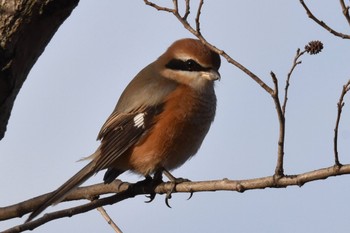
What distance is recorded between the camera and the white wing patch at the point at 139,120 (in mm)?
4641

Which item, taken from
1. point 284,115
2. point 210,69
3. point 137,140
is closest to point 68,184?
point 137,140

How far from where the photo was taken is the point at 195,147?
15.5ft

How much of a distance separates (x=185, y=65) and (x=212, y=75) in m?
0.31

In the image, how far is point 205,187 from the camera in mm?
3230

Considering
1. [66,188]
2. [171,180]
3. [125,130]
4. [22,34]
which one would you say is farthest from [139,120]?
[22,34]

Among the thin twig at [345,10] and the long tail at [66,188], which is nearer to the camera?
the thin twig at [345,10]

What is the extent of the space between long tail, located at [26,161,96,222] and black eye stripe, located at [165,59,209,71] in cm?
119

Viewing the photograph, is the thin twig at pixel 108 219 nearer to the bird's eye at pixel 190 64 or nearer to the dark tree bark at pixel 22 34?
the dark tree bark at pixel 22 34

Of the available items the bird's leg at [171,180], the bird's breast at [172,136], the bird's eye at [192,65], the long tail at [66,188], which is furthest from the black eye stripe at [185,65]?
the long tail at [66,188]

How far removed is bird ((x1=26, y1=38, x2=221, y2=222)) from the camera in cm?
458

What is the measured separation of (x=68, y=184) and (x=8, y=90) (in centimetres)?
120

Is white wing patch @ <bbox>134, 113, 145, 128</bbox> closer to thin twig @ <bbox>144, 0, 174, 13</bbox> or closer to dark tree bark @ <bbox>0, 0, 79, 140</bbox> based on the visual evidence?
thin twig @ <bbox>144, 0, 174, 13</bbox>

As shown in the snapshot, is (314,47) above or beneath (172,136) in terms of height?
above

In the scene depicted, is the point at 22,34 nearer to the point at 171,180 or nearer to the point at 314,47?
the point at 314,47
